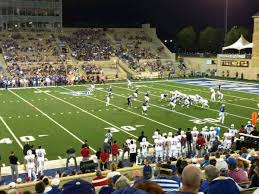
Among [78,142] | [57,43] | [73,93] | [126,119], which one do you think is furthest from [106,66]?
[78,142]

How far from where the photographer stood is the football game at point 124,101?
280 inches

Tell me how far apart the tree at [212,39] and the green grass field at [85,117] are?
29316 mm

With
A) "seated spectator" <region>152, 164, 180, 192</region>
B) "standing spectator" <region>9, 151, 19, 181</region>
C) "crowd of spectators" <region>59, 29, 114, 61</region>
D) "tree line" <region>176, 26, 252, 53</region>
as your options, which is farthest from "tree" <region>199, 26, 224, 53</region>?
"seated spectator" <region>152, 164, 180, 192</region>

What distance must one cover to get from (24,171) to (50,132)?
18.3ft

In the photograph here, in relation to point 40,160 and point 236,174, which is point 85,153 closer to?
→ point 40,160

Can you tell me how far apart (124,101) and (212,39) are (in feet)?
117

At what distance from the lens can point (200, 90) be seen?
1329 inches

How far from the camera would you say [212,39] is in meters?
60.1

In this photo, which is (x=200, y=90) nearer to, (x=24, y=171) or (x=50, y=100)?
(x=50, y=100)

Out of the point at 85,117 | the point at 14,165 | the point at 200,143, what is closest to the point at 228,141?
the point at 200,143

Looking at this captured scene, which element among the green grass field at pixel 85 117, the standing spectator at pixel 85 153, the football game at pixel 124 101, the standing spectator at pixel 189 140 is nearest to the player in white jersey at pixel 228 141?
the football game at pixel 124 101

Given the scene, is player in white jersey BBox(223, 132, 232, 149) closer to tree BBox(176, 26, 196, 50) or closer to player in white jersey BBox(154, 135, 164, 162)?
player in white jersey BBox(154, 135, 164, 162)

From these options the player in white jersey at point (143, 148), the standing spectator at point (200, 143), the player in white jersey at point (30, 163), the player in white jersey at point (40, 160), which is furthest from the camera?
the standing spectator at point (200, 143)

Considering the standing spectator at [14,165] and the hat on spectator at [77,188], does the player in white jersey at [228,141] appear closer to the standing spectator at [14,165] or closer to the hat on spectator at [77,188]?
the standing spectator at [14,165]
